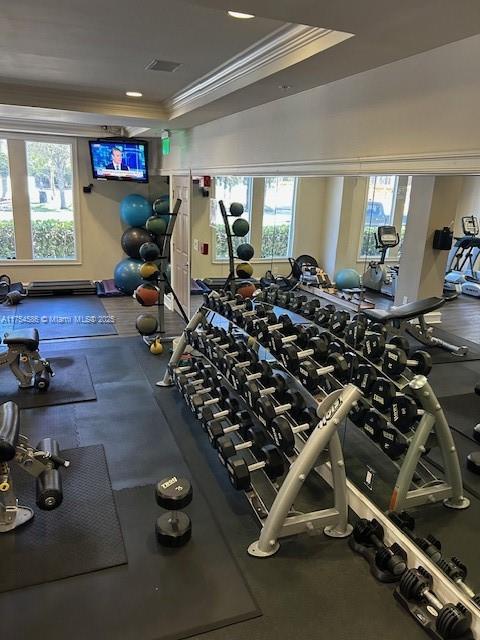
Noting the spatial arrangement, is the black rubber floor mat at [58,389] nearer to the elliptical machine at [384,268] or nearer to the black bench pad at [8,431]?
the black bench pad at [8,431]

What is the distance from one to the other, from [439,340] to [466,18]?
6.54 ft

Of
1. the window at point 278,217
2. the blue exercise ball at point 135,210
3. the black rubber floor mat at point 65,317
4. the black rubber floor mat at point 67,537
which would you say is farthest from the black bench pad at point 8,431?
the blue exercise ball at point 135,210

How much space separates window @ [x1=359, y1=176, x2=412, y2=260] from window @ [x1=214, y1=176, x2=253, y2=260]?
1816 mm

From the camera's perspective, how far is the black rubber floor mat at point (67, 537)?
218 centimetres

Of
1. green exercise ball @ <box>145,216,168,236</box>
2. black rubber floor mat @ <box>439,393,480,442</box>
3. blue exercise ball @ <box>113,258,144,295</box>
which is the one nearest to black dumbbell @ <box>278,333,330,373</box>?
black rubber floor mat @ <box>439,393,480,442</box>

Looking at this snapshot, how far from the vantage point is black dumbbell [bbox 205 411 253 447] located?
267 cm

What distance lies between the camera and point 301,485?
89.4 inches

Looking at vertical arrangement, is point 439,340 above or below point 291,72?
below

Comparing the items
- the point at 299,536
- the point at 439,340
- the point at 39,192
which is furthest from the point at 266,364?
the point at 39,192

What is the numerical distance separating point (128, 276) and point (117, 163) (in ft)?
5.75

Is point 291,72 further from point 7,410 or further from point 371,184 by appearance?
point 7,410

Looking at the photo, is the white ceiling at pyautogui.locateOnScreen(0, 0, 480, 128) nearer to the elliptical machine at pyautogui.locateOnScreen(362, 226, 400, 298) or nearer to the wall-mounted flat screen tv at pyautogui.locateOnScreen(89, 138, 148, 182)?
the elliptical machine at pyautogui.locateOnScreen(362, 226, 400, 298)

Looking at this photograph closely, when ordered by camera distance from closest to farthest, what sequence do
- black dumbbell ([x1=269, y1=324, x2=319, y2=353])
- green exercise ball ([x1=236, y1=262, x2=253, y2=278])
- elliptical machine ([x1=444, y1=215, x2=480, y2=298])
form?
elliptical machine ([x1=444, y1=215, x2=480, y2=298]) < black dumbbell ([x1=269, y1=324, x2=319, y2=353]) < green exercise ball ([x1=236, y1=262, x2=253, y2=278])

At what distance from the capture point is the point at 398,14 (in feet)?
5.64
